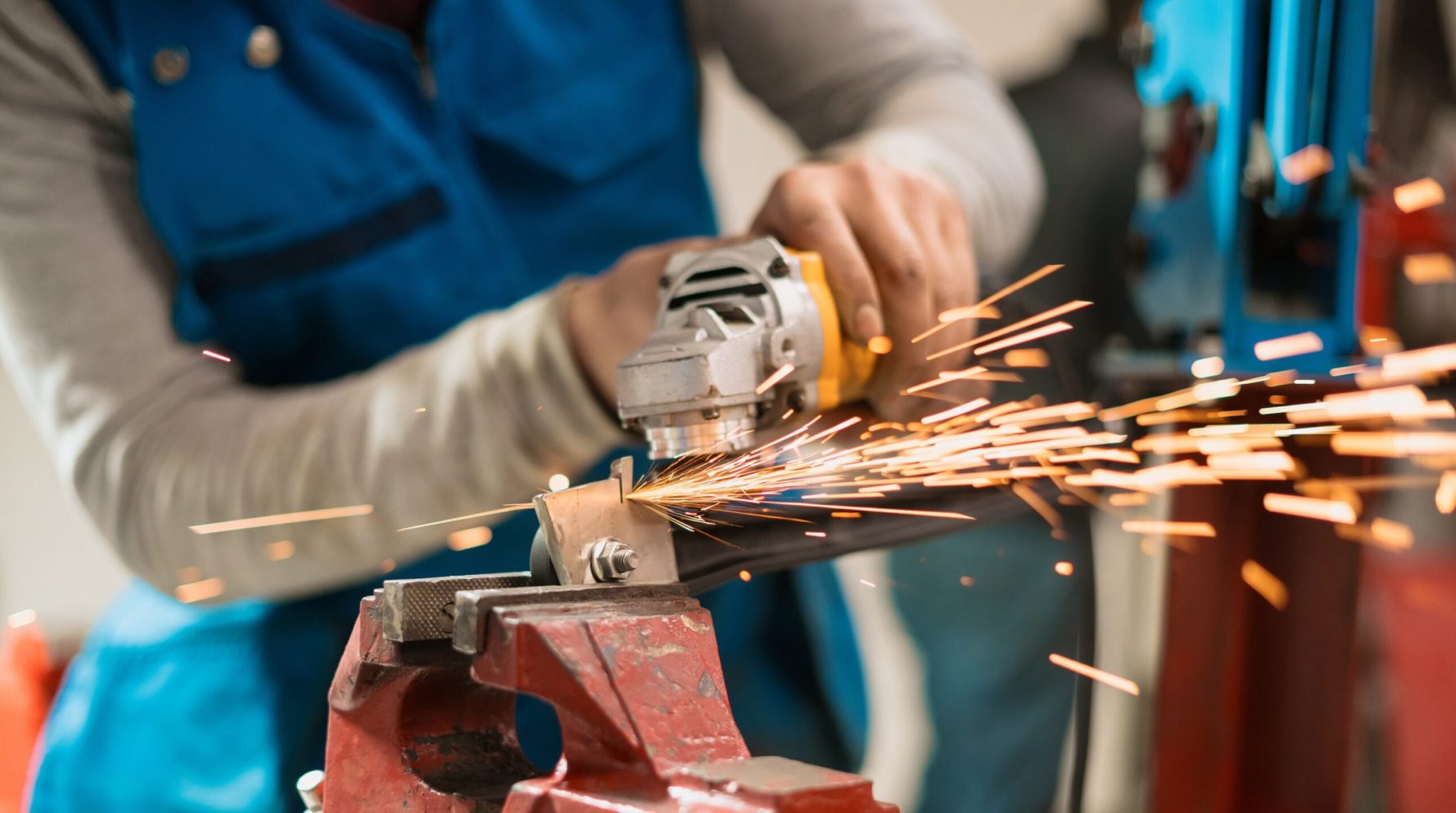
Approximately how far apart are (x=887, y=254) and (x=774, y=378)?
0.24m

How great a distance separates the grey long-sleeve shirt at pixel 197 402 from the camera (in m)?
1.15

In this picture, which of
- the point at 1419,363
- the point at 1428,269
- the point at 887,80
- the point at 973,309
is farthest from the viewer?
the point at 1428,269

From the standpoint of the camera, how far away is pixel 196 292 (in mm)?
1293

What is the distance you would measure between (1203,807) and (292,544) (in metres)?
1.25

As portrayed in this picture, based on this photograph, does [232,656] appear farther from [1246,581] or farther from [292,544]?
[1246,581]

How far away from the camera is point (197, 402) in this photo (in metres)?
1.23

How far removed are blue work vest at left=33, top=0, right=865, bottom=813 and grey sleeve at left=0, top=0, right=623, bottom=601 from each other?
0.16 ft

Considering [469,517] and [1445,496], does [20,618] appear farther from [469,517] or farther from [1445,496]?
[1445,496]

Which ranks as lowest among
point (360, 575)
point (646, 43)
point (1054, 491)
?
point (360, 575)

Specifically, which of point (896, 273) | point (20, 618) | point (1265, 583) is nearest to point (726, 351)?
point (896, 273)

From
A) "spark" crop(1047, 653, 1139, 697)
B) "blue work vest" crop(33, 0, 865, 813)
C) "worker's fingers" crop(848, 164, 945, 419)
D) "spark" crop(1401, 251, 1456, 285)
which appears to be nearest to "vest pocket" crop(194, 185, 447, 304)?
"blue work vest" crop(33, 0, 865, 813)

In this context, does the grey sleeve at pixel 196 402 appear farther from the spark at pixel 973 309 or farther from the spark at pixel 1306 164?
the spark at pixel 1306 164

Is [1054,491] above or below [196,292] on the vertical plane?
below

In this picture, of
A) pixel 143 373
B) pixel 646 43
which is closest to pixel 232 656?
pixel 143 373
